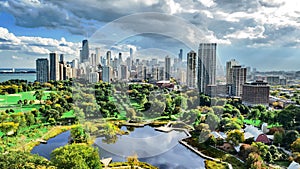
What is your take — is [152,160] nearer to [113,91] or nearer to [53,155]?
[53,155]

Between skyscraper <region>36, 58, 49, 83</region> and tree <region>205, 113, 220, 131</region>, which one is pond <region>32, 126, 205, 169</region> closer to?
tree <region>205, 113, 220, 131</region>

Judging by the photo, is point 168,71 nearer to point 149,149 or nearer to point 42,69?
point 149,149

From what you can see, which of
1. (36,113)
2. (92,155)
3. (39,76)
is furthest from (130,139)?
(39,76)

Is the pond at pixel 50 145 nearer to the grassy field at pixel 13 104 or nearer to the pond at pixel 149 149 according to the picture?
the pond at pixel 149 149

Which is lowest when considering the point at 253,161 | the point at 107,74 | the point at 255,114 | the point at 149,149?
the point at 149,149

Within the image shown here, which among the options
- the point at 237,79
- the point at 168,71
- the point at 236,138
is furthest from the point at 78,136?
the point at 237,79

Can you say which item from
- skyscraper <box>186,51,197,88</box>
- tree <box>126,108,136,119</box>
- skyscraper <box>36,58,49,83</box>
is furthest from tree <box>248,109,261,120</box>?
skyscraper <box>36,58,49,83</box>


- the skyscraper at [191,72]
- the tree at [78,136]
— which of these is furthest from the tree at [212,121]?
the tree at [78,136]
